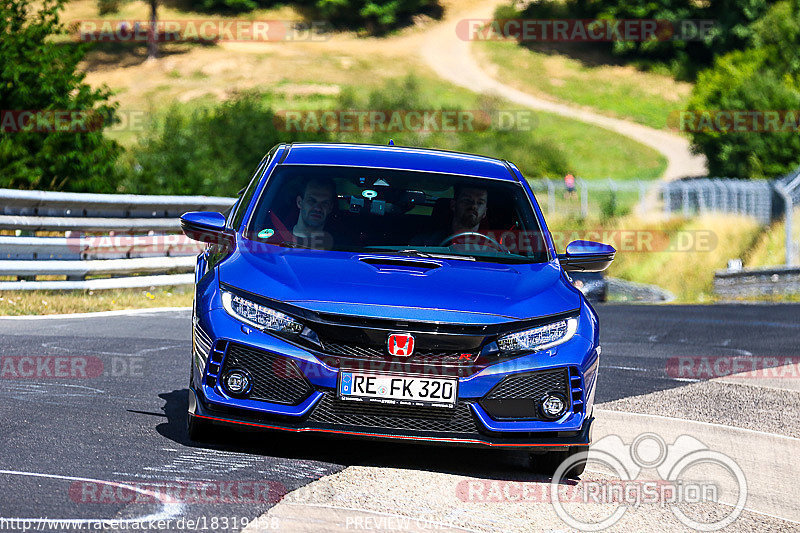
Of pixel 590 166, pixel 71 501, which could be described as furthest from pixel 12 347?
pixel 590 166

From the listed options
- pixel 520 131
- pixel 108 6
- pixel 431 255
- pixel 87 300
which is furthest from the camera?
pixel 108 6

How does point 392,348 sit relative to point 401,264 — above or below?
below

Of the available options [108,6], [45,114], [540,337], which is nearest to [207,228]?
[540,337]

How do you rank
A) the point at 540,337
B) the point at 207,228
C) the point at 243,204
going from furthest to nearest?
1. the point at 243,204
2. the point at 207,228
3. the point at 540,337

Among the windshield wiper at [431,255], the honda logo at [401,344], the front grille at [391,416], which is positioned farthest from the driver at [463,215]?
the front grille at [391,416]

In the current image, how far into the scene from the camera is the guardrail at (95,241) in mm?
13711

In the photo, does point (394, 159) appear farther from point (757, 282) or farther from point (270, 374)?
point (757, 282)

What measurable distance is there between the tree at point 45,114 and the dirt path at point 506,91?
46.0 meters

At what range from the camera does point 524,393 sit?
20.1 ft

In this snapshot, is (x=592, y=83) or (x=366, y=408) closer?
(x=366, y=408)

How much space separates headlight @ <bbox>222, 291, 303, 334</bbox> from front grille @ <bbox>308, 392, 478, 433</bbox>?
381 mm

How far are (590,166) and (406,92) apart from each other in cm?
1148

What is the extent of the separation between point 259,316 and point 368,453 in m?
1.10

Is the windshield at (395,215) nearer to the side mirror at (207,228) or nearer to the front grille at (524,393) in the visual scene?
the side mirror at (207,228)
